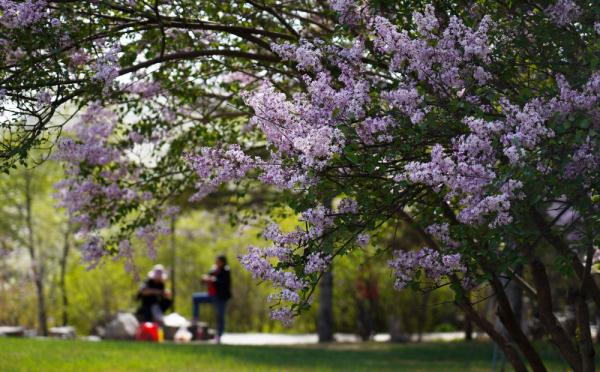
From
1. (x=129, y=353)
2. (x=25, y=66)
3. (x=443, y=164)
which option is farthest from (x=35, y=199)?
(x=443, y=164)

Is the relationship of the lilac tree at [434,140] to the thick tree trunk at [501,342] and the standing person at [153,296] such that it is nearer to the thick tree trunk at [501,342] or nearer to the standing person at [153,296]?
the thick tree trunk at [501,342]

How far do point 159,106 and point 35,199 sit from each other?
2418 centimetres

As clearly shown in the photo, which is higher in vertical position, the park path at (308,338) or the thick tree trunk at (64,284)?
the thick tree trunk at (64,284)

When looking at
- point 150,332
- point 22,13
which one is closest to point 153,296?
point 150,332

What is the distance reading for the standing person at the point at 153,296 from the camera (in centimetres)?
2077

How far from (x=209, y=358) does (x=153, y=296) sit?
7.65m

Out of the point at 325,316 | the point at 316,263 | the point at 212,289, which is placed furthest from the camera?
the point at 325,316

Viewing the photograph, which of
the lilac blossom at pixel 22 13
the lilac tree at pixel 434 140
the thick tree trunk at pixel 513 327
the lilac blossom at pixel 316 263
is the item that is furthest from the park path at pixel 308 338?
the lilac blossom at pixel 316 263

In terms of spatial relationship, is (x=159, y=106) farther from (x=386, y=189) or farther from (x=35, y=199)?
(x=35, y=199)

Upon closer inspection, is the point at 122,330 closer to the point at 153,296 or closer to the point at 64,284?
the point at 153,296

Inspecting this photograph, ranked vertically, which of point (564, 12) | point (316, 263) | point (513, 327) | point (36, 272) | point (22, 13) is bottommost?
point (513, 327)

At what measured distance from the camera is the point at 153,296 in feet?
68.7

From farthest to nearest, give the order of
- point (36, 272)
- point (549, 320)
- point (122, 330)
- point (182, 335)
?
point (36, 272) → point (122, 330) → point (182, 335) → point (549, 320)

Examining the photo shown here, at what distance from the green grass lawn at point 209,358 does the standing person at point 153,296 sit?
4838 mm
